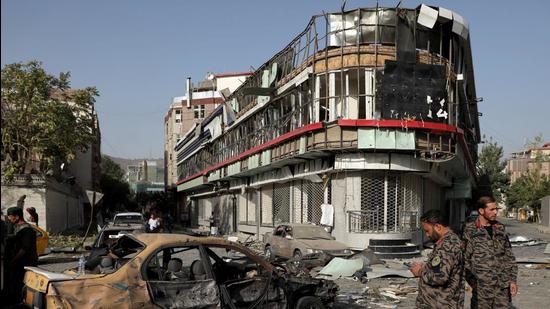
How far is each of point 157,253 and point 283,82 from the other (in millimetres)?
20071

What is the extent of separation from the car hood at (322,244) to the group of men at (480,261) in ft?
33.3

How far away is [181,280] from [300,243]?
10523 millimetres

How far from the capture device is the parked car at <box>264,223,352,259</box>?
53.8ft

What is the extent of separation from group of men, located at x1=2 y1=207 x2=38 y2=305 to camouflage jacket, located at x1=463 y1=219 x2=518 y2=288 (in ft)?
17.6

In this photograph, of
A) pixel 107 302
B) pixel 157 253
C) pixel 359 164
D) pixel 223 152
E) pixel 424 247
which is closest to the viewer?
pixel 107 302

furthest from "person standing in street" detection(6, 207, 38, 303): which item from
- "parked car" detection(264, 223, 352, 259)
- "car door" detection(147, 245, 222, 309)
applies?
"parked car" detection(264, 223, 352, 259)

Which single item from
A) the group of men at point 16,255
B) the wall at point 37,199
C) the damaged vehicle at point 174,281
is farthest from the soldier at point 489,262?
the wall at point 37,199

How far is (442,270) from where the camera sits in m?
5.29

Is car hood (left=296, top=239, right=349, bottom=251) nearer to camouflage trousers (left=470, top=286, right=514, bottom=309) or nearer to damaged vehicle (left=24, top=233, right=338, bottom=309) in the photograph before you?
damaged vehicle (left=24, top=233, right=338, bottom=309)

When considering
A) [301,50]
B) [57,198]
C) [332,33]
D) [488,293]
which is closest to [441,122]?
[332,33]

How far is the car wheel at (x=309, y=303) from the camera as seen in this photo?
25.7 ft

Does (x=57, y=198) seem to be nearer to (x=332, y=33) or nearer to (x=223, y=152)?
(x=223, y=152)

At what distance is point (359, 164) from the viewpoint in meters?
20.0

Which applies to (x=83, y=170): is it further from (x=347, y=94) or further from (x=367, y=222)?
(x=367, y=222)
